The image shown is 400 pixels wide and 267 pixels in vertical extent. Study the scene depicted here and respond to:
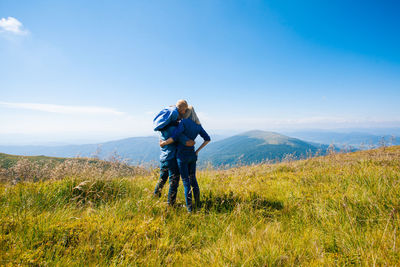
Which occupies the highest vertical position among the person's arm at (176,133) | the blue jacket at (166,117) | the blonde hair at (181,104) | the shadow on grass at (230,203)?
the blonde hair at (181,104)

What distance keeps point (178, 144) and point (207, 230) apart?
7.08 feet

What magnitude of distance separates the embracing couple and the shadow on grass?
373 millimetres

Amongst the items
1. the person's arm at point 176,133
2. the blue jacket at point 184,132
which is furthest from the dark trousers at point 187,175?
the person's arm at point 176,133

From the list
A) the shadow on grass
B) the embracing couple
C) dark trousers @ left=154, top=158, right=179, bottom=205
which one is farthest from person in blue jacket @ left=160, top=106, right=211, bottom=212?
the shadow on grass

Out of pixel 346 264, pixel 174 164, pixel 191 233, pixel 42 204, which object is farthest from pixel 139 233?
pixel 346 264

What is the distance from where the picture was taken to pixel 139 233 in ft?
9.13

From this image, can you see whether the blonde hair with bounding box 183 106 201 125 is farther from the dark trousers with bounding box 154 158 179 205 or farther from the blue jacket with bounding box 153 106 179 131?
Answer: the dark trousers with bounding box 154 158 179 205

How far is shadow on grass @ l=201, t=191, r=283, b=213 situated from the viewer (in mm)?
4020

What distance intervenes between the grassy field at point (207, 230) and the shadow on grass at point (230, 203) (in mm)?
29

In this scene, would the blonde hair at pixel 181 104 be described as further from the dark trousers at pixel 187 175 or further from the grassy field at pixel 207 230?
the grassy field at pixel 207 230

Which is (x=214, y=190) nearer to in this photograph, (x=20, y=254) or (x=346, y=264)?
(x=346, y=264)

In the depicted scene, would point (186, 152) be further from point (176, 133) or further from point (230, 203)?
point (230, 203)

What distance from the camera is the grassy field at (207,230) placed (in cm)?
220

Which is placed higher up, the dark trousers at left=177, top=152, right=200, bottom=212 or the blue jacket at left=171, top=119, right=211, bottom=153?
the blue jacket at left=171, top=119, right=211, bottom=153
